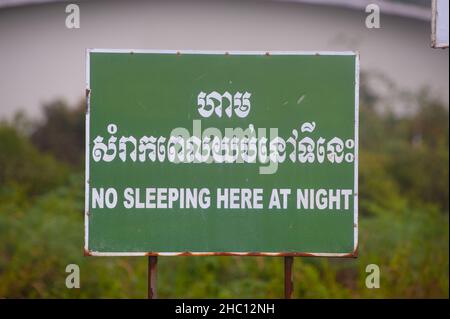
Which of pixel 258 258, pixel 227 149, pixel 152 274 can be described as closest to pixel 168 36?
pixel 258 258

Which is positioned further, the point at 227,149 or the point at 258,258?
the point at 258,258

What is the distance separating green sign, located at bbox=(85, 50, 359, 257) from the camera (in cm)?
388

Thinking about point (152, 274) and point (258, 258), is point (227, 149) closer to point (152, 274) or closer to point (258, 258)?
point (152, 274)

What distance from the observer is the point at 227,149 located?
12.8ft

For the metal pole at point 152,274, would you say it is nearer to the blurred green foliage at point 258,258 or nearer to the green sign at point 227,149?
the green sign at point 227,149

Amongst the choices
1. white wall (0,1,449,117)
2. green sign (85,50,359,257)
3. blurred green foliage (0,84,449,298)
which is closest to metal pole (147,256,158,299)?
green sign (85,50,359,257)

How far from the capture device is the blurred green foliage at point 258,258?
6.03 metres

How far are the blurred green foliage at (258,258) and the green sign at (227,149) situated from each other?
2089 millimetres

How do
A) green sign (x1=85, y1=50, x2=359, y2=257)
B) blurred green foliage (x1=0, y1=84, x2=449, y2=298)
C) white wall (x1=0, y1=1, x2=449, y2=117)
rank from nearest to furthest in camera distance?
green sign (x1=85, y1=50, x2=359, y2=257)
blurred green foliage (x1=0, y1=84, x2=449, y2=298)
white wall (x1=0, y1=1, x2=449, y2=117)

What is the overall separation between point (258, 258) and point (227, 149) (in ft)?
9.12

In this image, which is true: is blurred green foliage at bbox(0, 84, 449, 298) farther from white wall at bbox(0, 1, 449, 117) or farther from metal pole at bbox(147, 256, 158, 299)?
metal pole at bbox(147, 256, 158, 299)

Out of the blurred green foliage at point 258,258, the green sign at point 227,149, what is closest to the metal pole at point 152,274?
the green sign at point 227,149

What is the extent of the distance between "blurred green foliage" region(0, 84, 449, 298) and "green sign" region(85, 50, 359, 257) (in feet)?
6.85
